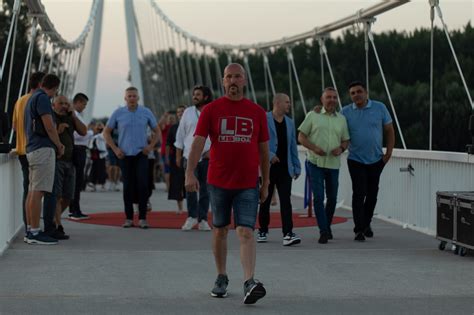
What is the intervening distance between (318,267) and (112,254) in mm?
1914

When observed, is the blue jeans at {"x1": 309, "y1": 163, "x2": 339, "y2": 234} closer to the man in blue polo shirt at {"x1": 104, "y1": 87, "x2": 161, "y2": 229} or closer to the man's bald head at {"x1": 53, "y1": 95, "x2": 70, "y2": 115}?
the man in blue polo shirt at {"x1": 104, "y1": 87, "x2": 161, "y2": 229}

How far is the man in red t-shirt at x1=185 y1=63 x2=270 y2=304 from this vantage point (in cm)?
781

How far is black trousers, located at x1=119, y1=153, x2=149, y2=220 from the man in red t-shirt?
17.9ft

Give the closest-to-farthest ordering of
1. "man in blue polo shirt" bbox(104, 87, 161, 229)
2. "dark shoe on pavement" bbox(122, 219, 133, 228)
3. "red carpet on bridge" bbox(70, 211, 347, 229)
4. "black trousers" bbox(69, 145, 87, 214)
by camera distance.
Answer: "man in blue polo shirt" bbox(104, 87, 161, 229) < "dark shoe on pavement" bbox(122, 219, 133, 228) < "red carpet on bridge" bbox(70, 211, 347, 229) < "black trousers" bbox(69, 145, 87, 214)

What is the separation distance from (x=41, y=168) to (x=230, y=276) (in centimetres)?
298

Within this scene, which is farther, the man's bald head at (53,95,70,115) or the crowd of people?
the man's bald head at (53,95,70,115)

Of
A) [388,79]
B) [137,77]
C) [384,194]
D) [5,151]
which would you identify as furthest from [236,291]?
[137,77]

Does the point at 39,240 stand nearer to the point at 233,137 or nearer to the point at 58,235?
the point at 58,235

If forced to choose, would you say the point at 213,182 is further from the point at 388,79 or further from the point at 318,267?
the point at 388,79

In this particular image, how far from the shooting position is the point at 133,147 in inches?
526

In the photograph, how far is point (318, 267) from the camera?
948 centimetres

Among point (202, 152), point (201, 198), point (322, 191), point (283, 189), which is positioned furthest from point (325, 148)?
point (201, 198)

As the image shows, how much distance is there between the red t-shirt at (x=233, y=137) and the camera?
7.82 m

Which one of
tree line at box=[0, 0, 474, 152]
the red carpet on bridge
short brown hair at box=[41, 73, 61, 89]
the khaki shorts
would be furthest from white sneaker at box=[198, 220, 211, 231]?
tree line at box=[0, 0, 474, 152]
